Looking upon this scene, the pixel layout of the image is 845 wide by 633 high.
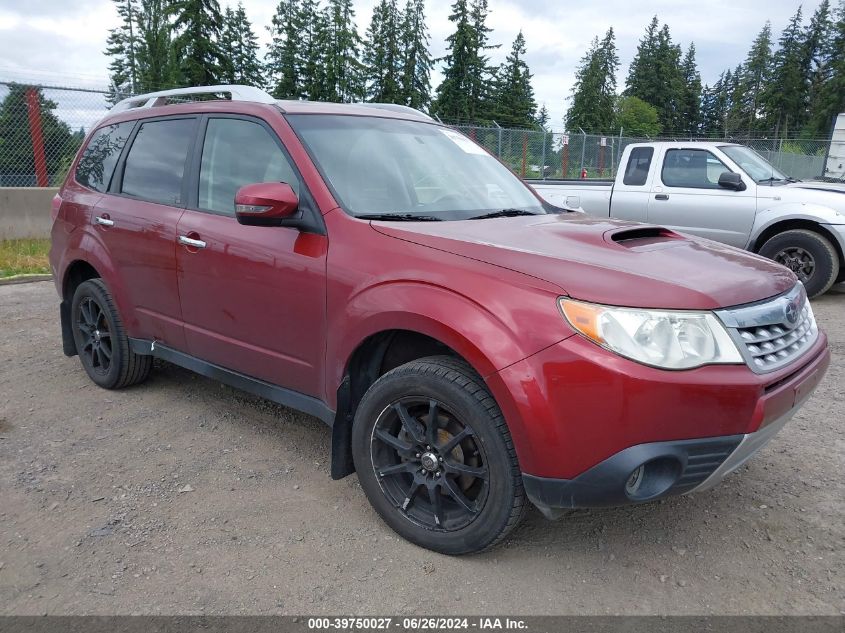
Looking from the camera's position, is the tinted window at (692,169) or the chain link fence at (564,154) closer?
the tinted window at (692,169)

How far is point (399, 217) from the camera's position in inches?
118

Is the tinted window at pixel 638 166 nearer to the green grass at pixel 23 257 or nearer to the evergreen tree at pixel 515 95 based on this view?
the green grass at pixel 23 257

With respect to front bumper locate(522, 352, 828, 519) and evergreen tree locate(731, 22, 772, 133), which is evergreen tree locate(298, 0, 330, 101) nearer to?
front bumper locate(522, 352, 828, 519)

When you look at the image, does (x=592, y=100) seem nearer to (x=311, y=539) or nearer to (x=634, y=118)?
(x=634, y=118)

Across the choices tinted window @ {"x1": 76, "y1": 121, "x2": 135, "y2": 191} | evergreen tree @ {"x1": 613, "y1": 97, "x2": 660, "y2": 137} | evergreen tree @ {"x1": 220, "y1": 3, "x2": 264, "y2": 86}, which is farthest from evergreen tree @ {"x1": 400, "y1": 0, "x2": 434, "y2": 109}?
tinted window @ {"x1": 76, "y1": 121, "x2": 135, "y2": 191}

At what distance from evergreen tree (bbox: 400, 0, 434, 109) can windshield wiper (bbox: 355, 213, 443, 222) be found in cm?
5412

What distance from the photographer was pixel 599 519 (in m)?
2.97

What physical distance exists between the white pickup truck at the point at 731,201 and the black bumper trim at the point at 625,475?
5038 millimetres

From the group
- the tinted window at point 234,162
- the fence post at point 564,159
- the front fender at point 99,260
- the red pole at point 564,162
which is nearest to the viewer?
the tinted window at point 234,162

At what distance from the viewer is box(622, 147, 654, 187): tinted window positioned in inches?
342

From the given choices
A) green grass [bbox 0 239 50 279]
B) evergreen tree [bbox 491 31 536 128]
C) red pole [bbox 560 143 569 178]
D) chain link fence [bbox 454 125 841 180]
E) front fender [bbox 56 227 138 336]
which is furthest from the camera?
evergreen tree [bbox 491 31 536 128]

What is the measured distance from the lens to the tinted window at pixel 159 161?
3.73 meters

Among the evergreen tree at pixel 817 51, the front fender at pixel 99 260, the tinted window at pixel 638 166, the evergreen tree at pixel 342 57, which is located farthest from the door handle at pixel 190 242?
the evergreen tree at pixel 817 51

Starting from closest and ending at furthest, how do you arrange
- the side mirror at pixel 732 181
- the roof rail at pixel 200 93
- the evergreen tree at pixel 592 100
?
the roof rail at pixel 200 93, the side mirror at pixel 732 181, the evergreen tree at pixel 592 100
